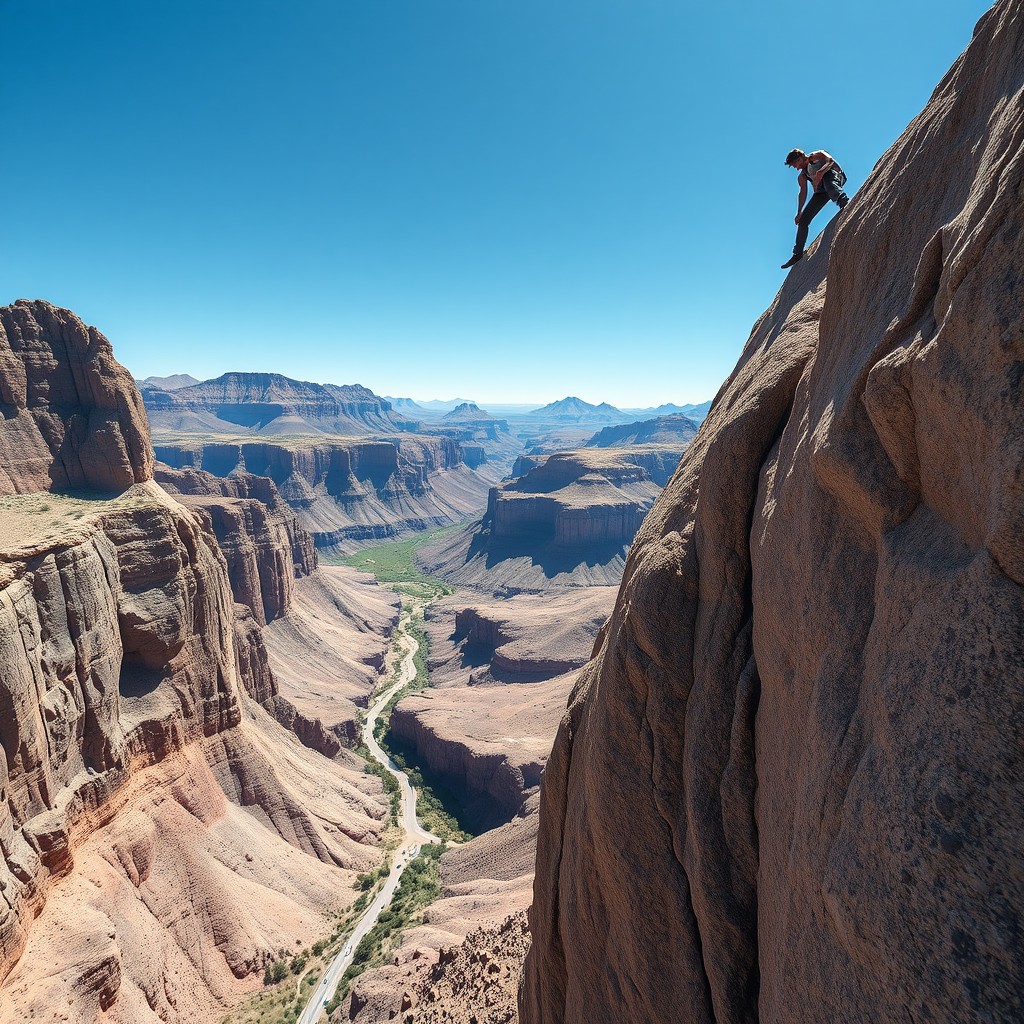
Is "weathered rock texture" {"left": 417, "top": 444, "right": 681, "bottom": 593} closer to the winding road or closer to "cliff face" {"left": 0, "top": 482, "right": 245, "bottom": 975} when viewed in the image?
the winding road

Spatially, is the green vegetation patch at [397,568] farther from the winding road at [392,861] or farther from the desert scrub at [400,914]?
the desert scrub at [400,914]

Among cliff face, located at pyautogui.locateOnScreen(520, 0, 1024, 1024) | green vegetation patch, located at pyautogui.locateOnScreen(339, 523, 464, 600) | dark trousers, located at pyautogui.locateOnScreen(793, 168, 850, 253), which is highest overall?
dark trousers, located at pyautogui.locateOnScreen(793, 168, 850, 253)

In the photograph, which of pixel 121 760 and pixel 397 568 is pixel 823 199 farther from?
pixel 397 568

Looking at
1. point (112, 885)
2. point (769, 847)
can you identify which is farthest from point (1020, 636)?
point (112, 885)

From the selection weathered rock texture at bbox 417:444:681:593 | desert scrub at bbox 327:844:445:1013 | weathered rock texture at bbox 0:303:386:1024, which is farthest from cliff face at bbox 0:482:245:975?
weathered rock texture at bbox 417:444:681:593

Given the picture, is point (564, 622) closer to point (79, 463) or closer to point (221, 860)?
point (221, 860)

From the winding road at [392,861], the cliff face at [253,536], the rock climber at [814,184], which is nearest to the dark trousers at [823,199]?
the rock climber at [814,184]
